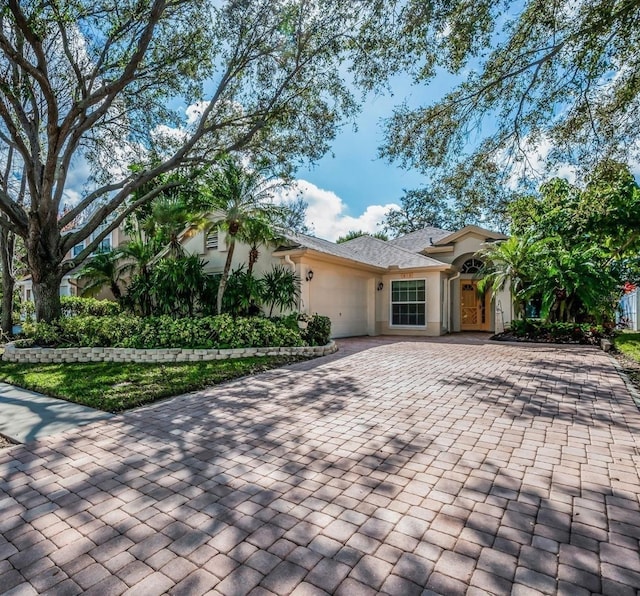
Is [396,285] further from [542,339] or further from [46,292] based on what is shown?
[46,292]

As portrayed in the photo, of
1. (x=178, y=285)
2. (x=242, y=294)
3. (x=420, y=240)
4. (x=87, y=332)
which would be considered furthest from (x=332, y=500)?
(x=420, y=240)

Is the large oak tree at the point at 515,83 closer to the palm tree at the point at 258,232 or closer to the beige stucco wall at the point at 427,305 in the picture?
the palm tree at the point at 258,232

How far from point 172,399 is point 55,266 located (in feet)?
26.9

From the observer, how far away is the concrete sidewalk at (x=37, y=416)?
15.5 ft

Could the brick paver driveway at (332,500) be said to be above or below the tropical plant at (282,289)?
below

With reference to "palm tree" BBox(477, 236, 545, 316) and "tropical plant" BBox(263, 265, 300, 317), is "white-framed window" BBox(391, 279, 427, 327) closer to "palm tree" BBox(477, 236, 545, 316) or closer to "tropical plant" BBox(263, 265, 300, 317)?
"palm tree" BBox(477, 236, 545, 316)

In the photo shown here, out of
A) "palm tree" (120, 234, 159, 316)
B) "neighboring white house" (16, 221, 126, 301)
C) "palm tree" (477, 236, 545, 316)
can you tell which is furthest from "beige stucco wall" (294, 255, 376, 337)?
"neighboring white house" (16, 221, 126, 301)

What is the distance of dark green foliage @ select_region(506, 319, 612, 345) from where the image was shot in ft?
41.7

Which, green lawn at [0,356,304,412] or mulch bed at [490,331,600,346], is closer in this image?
green lawn at [0,356,304,412]

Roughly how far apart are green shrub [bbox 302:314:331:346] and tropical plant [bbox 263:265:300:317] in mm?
1545

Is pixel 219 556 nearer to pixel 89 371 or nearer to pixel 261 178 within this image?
pixel 89 371

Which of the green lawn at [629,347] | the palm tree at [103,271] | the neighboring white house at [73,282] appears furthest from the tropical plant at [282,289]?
the neighboring white house at [73,282]

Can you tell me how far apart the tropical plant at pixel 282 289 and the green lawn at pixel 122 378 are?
3492 mm

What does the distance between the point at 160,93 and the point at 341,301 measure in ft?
31.0
